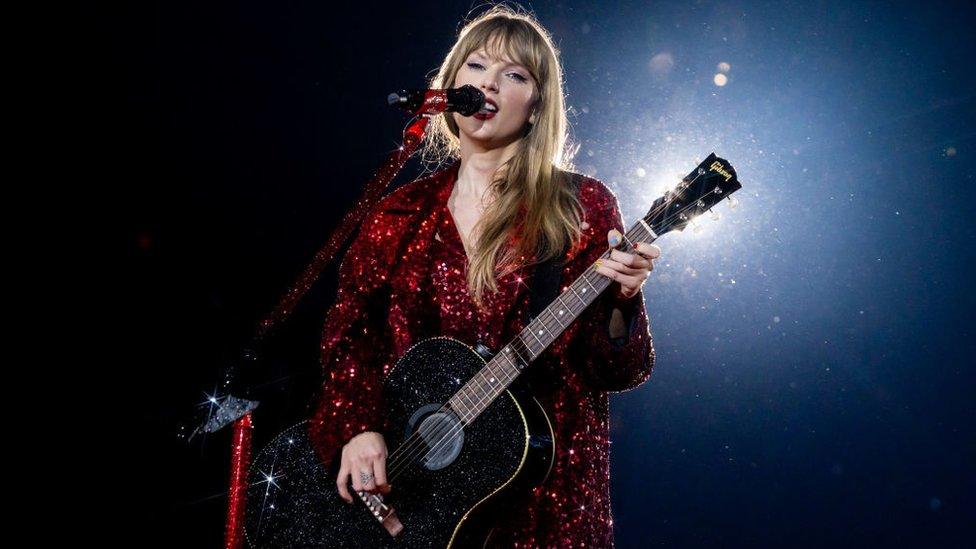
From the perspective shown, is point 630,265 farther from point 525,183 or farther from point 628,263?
point 525,183

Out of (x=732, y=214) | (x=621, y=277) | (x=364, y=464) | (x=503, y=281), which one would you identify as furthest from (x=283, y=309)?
(x=732, y=214)

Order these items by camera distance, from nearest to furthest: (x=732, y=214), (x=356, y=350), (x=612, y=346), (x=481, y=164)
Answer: (x=612, y=346) < (x=356, y=350) < (x=481, y=164) < (x=732, y=214)

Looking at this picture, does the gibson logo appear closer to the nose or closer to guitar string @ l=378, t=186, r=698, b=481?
guitar string @ l=378, t=186, r=698, b=481

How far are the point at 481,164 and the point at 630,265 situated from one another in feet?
2.64

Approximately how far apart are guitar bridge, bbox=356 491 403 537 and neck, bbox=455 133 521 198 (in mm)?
1042

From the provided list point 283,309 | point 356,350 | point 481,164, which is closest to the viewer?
point 283,309

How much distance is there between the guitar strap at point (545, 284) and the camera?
1.83 m

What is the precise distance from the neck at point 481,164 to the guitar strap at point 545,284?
0.45 meters

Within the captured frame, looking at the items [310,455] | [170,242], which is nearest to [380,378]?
[310,455]

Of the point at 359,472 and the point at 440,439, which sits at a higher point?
the point at 440,439

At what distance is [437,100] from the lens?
154 cm

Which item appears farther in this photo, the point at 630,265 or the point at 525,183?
the point at 525,183

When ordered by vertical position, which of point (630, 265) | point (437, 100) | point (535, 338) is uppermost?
point (437, 100)

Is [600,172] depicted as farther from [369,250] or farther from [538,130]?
[369,250]
